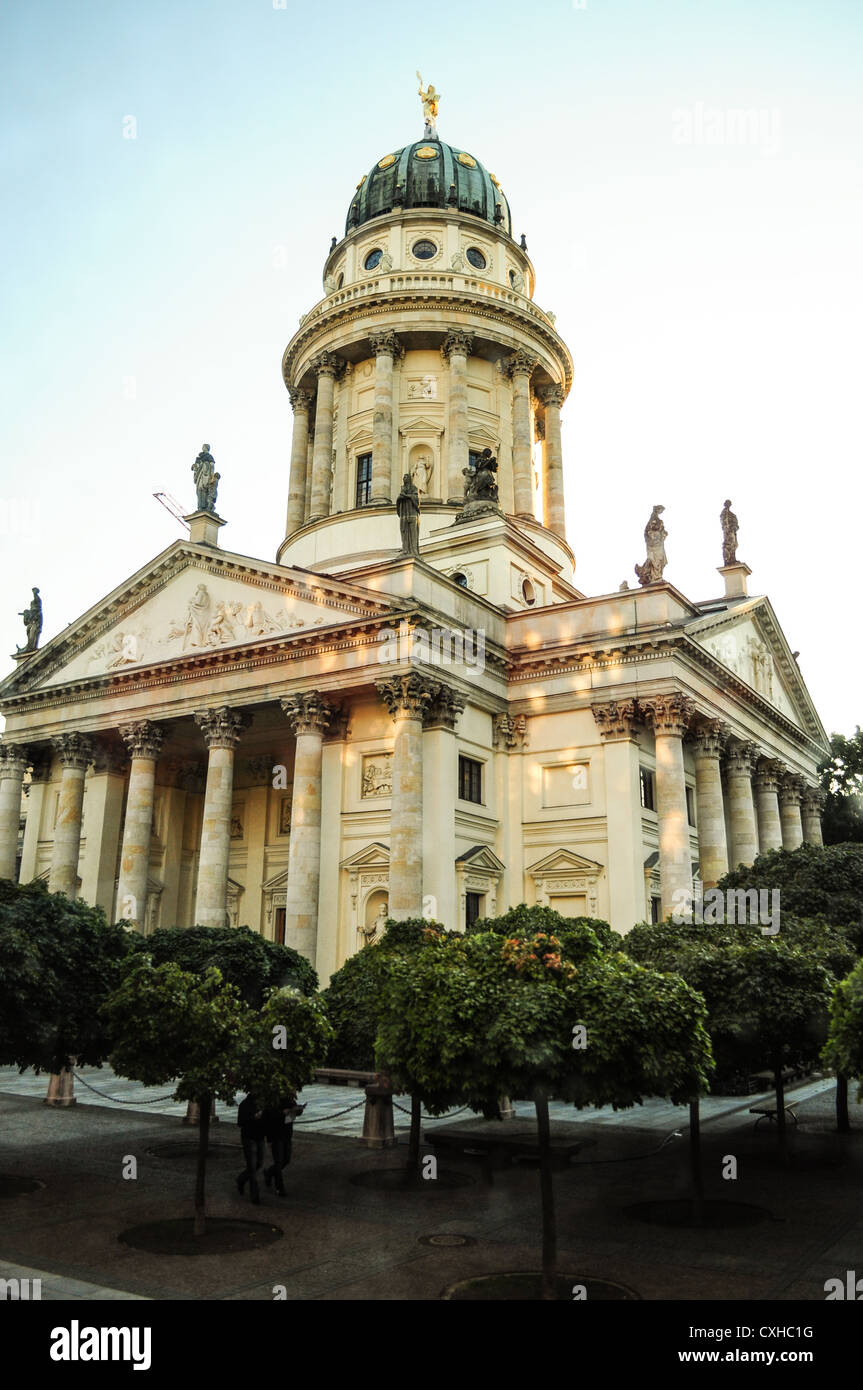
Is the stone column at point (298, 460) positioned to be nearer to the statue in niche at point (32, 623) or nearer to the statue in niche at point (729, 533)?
the statue in niche at point (32, 623)

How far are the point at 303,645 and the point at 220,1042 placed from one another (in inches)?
842

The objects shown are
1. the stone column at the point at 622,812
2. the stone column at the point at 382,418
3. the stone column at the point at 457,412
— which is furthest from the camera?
the stone column at the point at 382,418

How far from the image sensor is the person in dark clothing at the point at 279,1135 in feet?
48.0

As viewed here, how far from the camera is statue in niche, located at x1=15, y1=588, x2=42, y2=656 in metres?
43.8

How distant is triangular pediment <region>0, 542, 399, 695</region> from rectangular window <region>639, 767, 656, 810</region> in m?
10.4

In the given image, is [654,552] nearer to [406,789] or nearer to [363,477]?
[406,789]

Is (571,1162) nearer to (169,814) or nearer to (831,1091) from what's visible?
(831,1091)

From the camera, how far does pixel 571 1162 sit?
17406mm

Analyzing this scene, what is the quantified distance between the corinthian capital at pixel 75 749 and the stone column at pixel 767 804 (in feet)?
87.3

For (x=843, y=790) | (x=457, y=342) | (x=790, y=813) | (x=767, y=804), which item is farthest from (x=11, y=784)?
(x=843, y=790)

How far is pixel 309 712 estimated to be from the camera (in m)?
32.8

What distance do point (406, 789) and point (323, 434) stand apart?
25351mm

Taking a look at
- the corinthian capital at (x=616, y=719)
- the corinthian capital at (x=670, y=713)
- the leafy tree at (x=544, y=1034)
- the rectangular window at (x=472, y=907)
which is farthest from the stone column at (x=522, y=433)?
the leafy tree at (x=544, y=1034)

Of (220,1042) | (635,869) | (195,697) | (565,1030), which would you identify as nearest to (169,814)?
(195,697)
